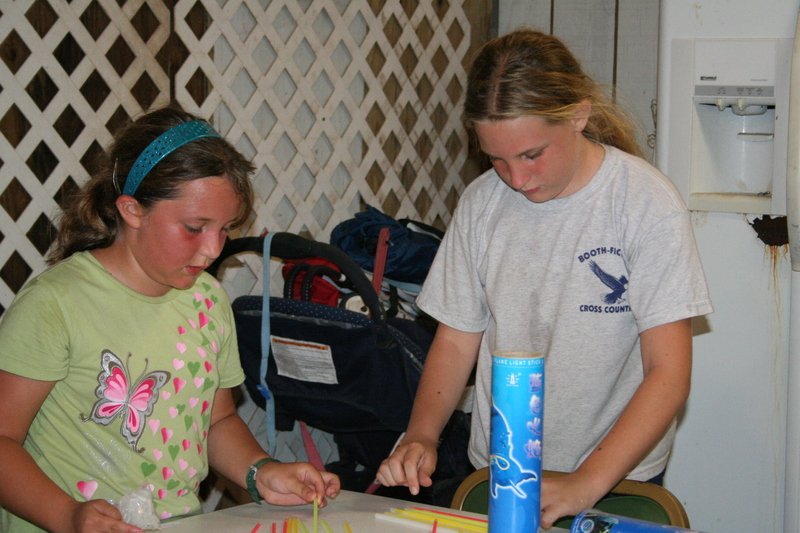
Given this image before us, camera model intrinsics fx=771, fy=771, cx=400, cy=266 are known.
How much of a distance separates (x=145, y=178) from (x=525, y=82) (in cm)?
61

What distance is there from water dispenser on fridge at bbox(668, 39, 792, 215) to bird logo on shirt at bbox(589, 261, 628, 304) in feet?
2.55

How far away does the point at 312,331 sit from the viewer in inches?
78.6

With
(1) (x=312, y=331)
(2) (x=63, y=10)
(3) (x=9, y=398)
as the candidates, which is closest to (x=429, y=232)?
(1) (x=312, y=331)

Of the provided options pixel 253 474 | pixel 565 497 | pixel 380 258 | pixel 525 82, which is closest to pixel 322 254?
pixel 380 258

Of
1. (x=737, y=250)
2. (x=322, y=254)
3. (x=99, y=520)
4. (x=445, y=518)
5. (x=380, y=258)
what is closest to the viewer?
(x=99, y=520)

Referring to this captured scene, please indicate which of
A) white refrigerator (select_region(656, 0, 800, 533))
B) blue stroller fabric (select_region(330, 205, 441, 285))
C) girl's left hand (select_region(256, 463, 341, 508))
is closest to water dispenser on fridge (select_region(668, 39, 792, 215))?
white refrigerator (select_region(656, 0, 800, 533))

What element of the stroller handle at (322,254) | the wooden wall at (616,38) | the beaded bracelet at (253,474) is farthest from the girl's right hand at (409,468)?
the wooden wall at (616,38)

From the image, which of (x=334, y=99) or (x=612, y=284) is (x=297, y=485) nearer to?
(x=612, y=284)

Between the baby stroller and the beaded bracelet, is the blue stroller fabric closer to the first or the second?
the baby stroller

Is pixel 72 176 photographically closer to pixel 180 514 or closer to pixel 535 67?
pixel 180 514

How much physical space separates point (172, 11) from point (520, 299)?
1.42m

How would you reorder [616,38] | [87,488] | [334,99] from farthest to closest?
[616,38], [334,99], [87,488]

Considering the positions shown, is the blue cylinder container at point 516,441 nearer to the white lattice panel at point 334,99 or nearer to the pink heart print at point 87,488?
the pink heart print at point 87,488

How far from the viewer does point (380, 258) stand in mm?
2303
